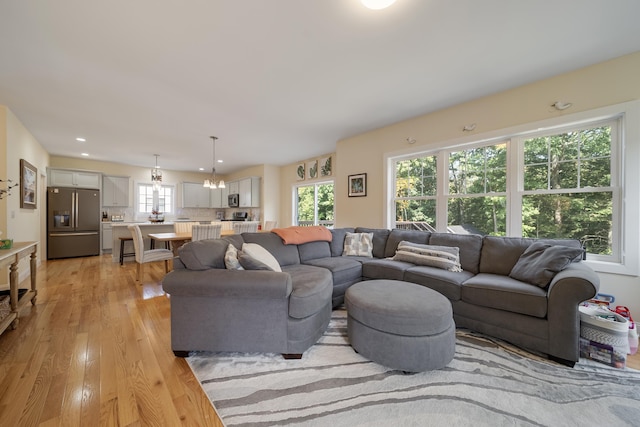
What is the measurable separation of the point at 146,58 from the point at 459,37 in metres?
2.71

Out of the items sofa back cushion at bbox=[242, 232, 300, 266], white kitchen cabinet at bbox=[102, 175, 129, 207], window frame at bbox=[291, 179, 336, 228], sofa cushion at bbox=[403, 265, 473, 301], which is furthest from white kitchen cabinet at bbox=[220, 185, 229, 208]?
sofa cushion at bbox=[403, 265, 473, 301]

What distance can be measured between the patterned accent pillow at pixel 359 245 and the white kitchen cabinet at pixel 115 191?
6.64 metres

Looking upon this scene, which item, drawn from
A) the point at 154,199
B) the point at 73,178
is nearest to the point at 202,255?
the point at 73,178

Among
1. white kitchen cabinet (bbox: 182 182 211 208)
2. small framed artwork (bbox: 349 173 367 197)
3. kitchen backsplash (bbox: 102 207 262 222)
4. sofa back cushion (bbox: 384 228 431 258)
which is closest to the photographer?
sofa back cushion (bbox: 384 228 431 258)

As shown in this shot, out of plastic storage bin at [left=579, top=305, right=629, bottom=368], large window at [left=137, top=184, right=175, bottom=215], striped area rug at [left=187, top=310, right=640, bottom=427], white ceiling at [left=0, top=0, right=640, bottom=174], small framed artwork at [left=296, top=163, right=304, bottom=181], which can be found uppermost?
white ceiling at [left=0, top=0, right=640, bottom=174]

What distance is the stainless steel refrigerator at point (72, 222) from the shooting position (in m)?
5.39

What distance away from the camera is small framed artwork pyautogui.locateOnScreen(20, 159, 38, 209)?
12.4ft

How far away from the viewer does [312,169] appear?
6.13 meters

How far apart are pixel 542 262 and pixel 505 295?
473 mm

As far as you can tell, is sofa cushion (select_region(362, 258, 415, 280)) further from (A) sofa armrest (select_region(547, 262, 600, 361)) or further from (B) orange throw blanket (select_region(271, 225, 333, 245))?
(A) sofa armrest (select_region(547, 262, 600, 361))

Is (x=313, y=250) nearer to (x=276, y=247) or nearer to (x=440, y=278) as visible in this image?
(x=276, y=247)

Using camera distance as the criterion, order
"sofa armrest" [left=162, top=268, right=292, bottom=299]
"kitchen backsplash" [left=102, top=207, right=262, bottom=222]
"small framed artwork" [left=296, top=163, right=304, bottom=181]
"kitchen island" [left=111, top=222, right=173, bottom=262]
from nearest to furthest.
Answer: "sofa armrest" [left=162, top=268, right=292, bottom=299], "kitchen island" [left=111, top=222, right=173, bottom=262], "small framed artwork" [left=296, top=163, right=304, bottom=181], "kitchen backsplash" [left=102, top=207, right=262, bottom=222]

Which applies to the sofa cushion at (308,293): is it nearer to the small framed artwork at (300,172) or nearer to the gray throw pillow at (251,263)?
the gray throw pillow at (251,263)

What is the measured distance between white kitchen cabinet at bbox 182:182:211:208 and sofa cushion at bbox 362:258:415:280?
22.2ft
